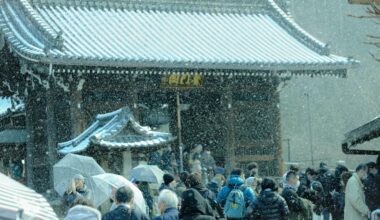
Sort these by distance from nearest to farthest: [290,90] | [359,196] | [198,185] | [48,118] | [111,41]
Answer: [198,185]
[359,196]
[48,118]
[111,41]
[290,90]

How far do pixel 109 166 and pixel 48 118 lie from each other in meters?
3.62

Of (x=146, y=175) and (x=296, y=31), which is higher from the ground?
(x=296, y=31)

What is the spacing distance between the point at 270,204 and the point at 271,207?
0.04 meters

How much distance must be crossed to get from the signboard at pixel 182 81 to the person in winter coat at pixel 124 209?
1205cm

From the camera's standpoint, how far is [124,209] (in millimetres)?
7941

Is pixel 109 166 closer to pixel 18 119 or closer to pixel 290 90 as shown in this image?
pixel 18 119

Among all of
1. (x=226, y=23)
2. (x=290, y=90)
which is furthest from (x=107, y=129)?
(x=290, y=90)

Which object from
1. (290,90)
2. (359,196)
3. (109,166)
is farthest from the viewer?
(290,90)

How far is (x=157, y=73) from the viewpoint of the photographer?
19.1 meters

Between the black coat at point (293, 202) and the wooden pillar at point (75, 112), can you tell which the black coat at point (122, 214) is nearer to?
the black coat at point (293, 202)

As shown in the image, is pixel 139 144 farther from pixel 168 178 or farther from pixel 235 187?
pixel 235 187

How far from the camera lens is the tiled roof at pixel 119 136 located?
1568 centimetres

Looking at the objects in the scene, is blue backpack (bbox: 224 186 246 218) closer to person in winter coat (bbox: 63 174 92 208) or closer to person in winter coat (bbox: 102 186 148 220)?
person in winter coat (bbox: 63 174 92 208)

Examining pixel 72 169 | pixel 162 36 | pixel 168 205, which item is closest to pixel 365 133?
pixel 168 205
